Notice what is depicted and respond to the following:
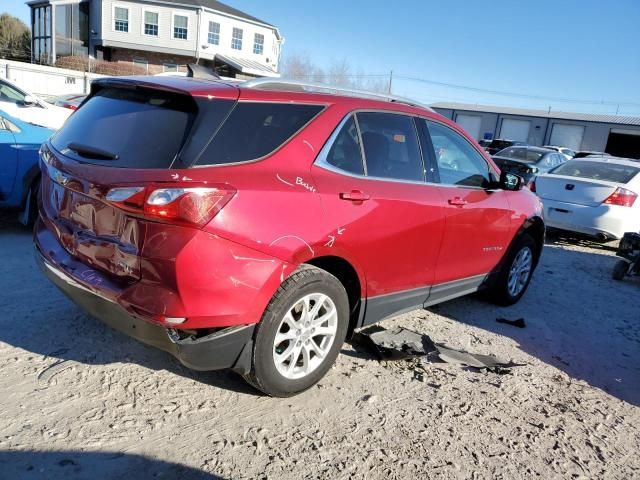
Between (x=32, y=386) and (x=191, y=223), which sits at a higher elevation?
(x=191, y=223)

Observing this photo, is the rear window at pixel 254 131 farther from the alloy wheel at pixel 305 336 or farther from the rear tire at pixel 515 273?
the rear tire at pixel 515 273

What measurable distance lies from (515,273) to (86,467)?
170 inches

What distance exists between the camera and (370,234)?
11.2 ft

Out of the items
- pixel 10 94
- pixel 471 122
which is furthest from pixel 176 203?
pixel 471 122

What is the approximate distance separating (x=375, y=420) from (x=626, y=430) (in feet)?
5.34

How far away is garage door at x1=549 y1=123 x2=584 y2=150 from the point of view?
44.0 metres

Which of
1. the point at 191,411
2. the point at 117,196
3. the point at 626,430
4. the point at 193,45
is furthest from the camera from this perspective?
the point at 193,45

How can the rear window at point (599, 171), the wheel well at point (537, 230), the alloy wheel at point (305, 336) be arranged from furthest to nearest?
1. the rear window at point (599, 171)
2. the wheel well at point (537, 230)
3. the alloy wheel at point (305, 336)

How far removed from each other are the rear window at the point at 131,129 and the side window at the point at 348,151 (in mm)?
915

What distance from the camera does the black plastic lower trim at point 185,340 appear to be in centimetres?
272

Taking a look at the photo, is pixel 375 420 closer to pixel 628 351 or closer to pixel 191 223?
pixel 191 223

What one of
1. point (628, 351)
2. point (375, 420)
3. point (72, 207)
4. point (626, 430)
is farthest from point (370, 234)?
point (628, 351)

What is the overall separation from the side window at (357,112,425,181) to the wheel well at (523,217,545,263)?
2019 mm

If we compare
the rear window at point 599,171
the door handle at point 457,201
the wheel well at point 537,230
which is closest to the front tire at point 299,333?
the door handle at point 457,201
